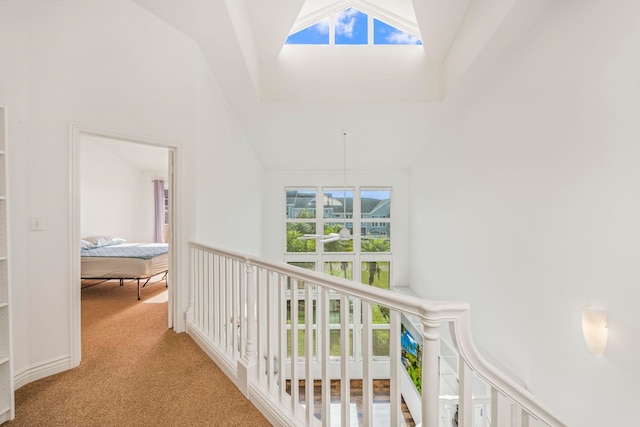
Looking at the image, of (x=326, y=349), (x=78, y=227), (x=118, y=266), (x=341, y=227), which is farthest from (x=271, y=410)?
(x=341, y=227)

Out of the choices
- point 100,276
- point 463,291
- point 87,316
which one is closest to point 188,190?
point 87,316

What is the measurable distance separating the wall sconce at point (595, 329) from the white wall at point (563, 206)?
42mm

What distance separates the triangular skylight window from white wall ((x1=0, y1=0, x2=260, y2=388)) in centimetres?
152

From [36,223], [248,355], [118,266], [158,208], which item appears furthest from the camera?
[158,208]

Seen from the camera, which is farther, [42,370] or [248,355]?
[42,370]

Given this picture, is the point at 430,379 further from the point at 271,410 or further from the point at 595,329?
the point at 595,329

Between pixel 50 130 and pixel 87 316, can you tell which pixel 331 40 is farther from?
pixel 87 316

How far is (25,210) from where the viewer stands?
6.41 ft

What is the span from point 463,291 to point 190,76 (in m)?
4.24

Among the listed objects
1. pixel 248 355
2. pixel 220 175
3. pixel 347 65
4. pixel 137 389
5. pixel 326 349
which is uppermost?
pixel 347 65

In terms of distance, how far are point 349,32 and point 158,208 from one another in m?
5.88

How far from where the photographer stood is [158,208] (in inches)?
267

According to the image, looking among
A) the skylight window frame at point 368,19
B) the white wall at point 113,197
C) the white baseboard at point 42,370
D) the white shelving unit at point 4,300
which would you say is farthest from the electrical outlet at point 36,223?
the white wall at point 113,197

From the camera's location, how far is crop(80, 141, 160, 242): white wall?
560cm
